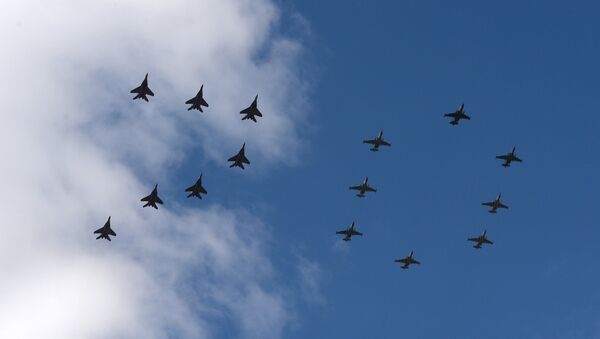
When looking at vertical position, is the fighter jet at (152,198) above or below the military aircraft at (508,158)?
below

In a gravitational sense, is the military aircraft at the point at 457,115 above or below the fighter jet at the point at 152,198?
above

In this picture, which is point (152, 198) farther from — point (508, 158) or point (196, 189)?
point (508, 158)

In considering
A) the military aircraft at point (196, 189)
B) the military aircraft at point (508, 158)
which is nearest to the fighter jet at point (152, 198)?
the military aircraft at point (196, 189)

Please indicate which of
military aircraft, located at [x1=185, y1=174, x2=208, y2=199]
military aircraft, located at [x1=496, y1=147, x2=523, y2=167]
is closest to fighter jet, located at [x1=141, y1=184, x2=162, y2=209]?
military aircraft, located at [x1=185, y1=174, x2=208, y2=199]

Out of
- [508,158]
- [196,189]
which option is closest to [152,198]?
[196,189]

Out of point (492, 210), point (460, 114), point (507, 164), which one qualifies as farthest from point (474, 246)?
point (460, 114)

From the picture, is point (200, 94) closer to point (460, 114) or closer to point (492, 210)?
point (460, 114)

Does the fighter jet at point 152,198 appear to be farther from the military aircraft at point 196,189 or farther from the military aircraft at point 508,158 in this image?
the military aircraft at point 508,158

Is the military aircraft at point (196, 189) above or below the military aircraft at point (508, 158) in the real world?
below

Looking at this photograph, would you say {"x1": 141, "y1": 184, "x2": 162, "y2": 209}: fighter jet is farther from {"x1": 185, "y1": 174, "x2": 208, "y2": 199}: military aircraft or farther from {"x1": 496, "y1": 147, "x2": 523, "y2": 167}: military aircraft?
{"x1": 496, "y1": 147, "x2": 523, "y2": 167}: military aircraft

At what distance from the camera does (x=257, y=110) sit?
14588cm

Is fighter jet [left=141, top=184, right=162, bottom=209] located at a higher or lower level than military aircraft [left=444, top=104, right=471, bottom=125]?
lower

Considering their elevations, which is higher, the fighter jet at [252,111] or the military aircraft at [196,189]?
the fighter jet at [252,111]

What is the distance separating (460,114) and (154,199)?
58.6m
